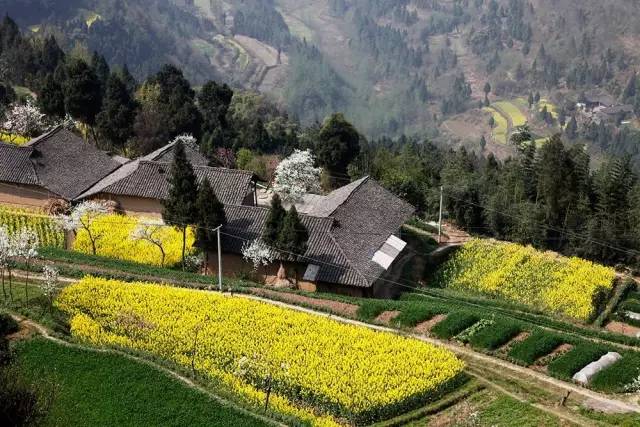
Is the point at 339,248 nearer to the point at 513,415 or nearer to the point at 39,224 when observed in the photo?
the point at 513,415

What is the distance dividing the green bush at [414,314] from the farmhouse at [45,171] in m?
22.0

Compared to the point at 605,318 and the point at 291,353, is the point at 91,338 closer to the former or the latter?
the point at 291,353

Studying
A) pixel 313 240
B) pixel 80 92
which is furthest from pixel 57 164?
pixel 313 240

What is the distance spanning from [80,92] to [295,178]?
19.1 meters

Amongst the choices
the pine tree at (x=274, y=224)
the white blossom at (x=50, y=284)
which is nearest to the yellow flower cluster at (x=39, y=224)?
the white blossom at (x=50, y=284)

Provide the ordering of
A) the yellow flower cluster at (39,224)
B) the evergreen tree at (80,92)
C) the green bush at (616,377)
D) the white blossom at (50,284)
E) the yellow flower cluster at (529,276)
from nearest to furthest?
1. the green bush at (616,377)
2. the white blossom at (50,284)
3. the yellow flower cluster at (39,224)
4. the yellow flower cluster at (529,276)
5. the evergreen tree at (80,92)

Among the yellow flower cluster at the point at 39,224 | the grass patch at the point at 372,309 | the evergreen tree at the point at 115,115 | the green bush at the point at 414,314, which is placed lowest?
the yellow flower cluster at the point at 39,224

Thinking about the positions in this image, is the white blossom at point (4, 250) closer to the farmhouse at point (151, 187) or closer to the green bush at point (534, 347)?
the farmhouse at point (151, 187)

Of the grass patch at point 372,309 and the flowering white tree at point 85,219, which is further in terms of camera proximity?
the flowering white tree at point 85,219

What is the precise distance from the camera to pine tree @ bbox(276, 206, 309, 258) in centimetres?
3809

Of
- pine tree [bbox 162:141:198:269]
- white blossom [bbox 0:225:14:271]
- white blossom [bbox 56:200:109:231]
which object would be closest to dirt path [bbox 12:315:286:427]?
white blossom [bbox 0:225:14:271]

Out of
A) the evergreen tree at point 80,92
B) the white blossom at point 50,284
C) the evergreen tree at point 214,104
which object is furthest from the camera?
the evergreen tree at point 214,104

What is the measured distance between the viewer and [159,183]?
1757 inches

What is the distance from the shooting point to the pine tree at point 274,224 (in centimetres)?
3869
